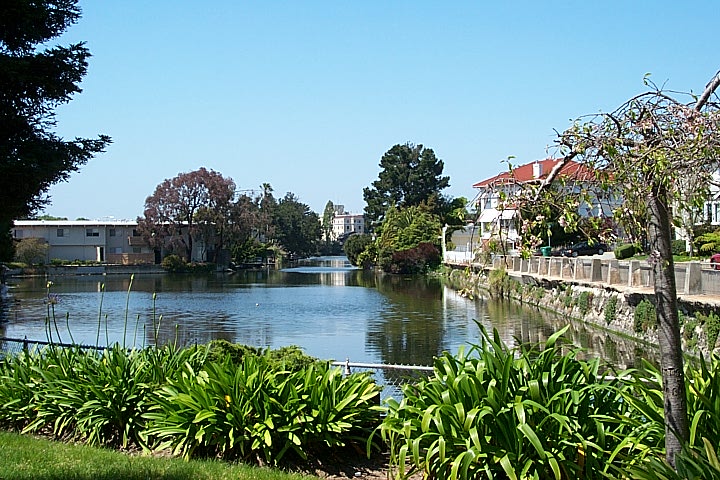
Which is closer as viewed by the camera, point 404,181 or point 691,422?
point 691,422

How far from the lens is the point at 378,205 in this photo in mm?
99500

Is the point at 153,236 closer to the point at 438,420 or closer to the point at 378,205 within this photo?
the point at 378,205

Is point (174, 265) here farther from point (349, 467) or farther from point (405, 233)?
point (349, 467)

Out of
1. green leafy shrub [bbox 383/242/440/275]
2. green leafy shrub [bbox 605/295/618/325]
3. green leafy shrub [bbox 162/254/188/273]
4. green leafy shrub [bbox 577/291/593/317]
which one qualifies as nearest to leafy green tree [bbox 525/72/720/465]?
green leafy shrub [bbox 605/295/618/325]

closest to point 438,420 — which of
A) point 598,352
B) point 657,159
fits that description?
point 657,159

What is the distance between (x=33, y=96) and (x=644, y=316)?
18895mm

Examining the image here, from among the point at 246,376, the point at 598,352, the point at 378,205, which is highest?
the point at 378,205

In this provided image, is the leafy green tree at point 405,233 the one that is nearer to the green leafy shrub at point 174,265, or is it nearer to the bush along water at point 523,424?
the green leafy shrub at point 174,265

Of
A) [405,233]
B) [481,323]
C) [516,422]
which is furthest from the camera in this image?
[405,233]

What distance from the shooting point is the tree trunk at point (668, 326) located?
535 cm

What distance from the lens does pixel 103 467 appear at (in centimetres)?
693

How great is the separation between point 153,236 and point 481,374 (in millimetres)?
81793

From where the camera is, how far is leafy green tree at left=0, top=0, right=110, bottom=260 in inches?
519

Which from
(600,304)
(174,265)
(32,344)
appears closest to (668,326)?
(32,344)
